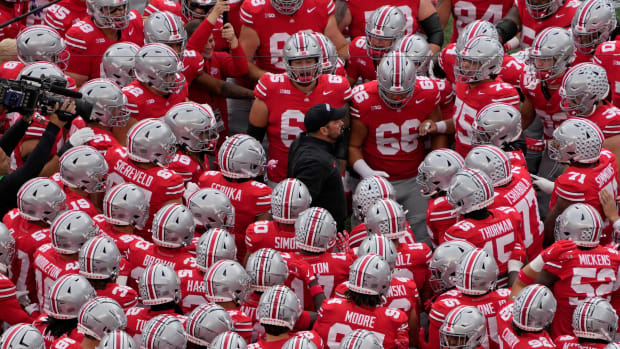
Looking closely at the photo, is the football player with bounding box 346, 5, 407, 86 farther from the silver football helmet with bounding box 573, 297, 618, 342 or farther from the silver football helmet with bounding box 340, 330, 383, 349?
the silver football helmet with bounding box 340, 330, 383, 349

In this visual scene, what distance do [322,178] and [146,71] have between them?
2133 mm

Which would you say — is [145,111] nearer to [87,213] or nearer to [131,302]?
[87,213]

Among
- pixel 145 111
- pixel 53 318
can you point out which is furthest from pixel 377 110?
pixel 53 318

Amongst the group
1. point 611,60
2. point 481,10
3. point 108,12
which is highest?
point 108,12

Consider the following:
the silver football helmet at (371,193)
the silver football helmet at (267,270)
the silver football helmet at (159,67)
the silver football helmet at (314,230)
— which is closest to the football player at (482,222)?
the silver football helmet at (371,193)

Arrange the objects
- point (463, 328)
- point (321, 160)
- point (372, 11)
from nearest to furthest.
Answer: point (463, 328) < point (321, 160) < point (372, 11)

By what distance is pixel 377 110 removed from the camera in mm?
12047

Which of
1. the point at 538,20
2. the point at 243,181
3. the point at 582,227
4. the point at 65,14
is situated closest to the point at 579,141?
the point at 582,227

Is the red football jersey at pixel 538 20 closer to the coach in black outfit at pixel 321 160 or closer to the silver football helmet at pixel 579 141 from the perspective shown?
the silver football helmet at pixel 579 141

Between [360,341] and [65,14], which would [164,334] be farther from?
[65,14]

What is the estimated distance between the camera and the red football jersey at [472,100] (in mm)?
11789

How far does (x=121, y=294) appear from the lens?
386 inches

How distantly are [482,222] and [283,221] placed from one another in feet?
5.24

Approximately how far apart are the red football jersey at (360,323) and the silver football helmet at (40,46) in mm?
4367
